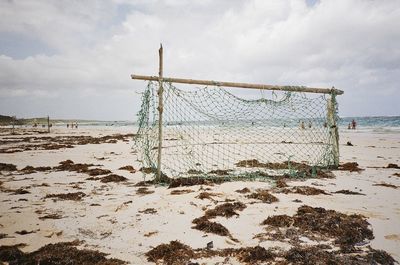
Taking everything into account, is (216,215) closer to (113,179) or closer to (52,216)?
(52,216)

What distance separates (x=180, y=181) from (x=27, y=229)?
13.7 feet

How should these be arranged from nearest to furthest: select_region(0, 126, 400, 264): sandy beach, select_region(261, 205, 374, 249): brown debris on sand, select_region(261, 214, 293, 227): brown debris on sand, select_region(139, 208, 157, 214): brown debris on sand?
select_region(0, 126, 400, 264): sandy beach < select_region(261, 205, 374, 249): brown debris on sand < select_region(261, 214, 293, 227): brown debris on sand < select_region(139, 208, 157, 214): brown debris on sand

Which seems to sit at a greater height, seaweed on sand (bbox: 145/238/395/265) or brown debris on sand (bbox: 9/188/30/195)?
brown debris on sand (bbox: 9/188/30/195)

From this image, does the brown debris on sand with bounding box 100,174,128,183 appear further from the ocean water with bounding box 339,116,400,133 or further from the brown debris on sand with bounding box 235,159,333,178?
the ocean water with bounding box 339,116,400,133

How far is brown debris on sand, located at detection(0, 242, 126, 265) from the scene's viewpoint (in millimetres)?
3729

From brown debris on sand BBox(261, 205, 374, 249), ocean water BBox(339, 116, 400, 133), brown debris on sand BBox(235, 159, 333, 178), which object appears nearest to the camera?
brown debris on sand BBox(261, 205, 374, 249)

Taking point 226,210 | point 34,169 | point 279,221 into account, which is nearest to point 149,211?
point 226,210

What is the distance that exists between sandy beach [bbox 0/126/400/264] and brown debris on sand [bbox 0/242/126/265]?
8cm

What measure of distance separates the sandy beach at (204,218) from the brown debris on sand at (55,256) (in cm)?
8

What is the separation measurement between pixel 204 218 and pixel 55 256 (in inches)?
101

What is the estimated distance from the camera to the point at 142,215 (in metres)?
5.65

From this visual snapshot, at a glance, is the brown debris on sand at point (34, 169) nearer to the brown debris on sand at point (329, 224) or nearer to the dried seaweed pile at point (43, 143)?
the dried seaweed pile at point (43, 143)

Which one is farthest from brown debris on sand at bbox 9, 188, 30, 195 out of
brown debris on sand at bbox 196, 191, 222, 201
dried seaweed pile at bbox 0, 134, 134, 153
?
dried seaweed pile at bbox 0, 134, 134, 153

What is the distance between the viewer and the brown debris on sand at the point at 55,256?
3.73 metres
